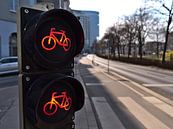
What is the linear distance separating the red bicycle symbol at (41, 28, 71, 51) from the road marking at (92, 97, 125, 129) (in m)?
5.21

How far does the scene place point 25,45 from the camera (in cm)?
199

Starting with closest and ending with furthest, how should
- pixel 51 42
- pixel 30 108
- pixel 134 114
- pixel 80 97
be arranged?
pixel 30 108 → pixel 51 42 → pixel 80 97 → pixel 134 114

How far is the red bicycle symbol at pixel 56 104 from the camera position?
205cm

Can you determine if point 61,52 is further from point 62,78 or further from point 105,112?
point 105,112

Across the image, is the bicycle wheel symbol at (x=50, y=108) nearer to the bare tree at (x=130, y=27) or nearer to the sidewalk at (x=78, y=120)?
the sidewalk at (x=78, y=120)

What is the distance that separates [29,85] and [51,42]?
0.99ft

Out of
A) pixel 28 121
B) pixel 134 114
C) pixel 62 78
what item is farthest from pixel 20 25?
pixel 134 114

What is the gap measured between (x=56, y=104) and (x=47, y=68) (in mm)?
234

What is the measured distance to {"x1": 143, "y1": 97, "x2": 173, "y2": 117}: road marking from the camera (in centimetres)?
951

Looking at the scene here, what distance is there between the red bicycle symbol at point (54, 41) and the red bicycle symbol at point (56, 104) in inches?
11.6

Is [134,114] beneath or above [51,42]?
beneath

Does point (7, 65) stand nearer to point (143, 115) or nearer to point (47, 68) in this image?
point (143, 115)

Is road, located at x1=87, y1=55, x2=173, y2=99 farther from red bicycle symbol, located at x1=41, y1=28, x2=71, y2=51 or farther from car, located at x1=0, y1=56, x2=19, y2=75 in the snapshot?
red bicycle symbol, located at x1=41, y1=28, x2=71, y2=51

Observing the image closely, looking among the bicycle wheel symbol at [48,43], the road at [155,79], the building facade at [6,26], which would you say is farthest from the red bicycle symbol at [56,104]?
the building facade at [6,26]
